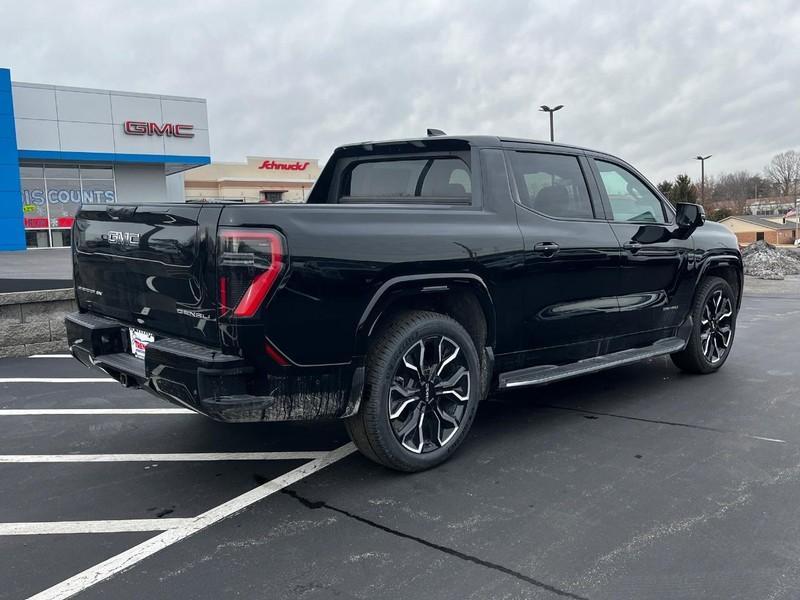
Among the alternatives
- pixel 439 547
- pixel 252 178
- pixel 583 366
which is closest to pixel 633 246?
pixel 583 366

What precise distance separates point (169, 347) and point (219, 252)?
591 millimetres

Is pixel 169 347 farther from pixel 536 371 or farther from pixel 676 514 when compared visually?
pixel 676 514

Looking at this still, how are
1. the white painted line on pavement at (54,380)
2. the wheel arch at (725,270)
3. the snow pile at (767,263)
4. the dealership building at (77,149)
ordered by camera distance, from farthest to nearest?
the dealership building at (77,149), the snow pile at (767,263), the white painted line on pavement at (54,380), the wheel arch at (725,270)

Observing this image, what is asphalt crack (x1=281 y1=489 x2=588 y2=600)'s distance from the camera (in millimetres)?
2611

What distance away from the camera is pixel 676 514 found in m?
3.21

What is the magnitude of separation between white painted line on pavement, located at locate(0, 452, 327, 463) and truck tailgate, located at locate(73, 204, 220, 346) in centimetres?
90

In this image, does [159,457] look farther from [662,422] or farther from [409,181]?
[662,422]

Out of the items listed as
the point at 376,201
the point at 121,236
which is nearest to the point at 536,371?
the point at 376,201

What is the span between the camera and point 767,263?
65.2ft

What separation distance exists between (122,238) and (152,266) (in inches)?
14.5

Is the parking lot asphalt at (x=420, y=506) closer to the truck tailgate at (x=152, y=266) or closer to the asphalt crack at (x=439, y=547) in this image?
the asphalt crack at (x=439, y=547)

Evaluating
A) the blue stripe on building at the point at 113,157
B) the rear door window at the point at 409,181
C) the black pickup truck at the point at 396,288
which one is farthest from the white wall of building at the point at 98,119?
the rear door window at the point at 409,181

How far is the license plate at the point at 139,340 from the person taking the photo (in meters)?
3.59

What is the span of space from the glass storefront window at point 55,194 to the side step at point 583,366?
83.9ft
